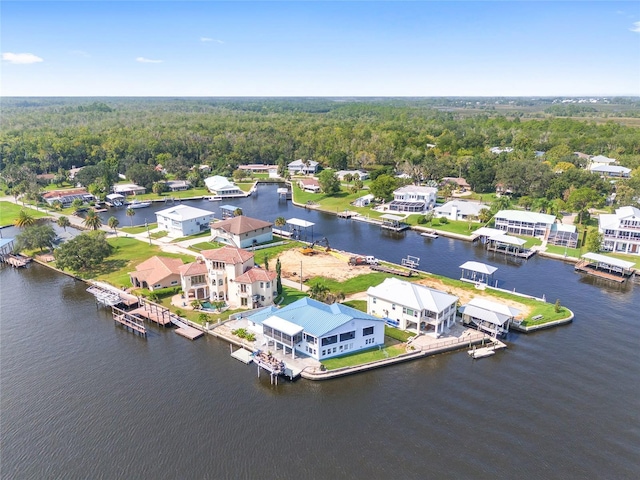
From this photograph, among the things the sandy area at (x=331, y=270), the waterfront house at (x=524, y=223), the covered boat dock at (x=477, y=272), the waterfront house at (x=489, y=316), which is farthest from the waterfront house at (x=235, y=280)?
the waterfront house at (x=524, y=223)

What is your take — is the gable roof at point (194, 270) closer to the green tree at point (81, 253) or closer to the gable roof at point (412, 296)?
the green tree at point (81, 253)

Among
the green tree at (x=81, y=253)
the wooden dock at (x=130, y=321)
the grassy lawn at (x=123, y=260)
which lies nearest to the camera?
the wooden dock at (x=130, y=321)

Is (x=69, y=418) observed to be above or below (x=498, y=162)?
below

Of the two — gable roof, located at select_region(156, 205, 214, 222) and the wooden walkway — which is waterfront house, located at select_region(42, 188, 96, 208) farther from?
the wooden walkway

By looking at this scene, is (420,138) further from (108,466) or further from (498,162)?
(108,466)

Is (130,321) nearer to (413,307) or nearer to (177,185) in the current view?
(413,307)

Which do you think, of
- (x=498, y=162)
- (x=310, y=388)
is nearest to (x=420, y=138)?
(x=498, y=162)

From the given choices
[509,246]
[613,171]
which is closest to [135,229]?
[509,246]
